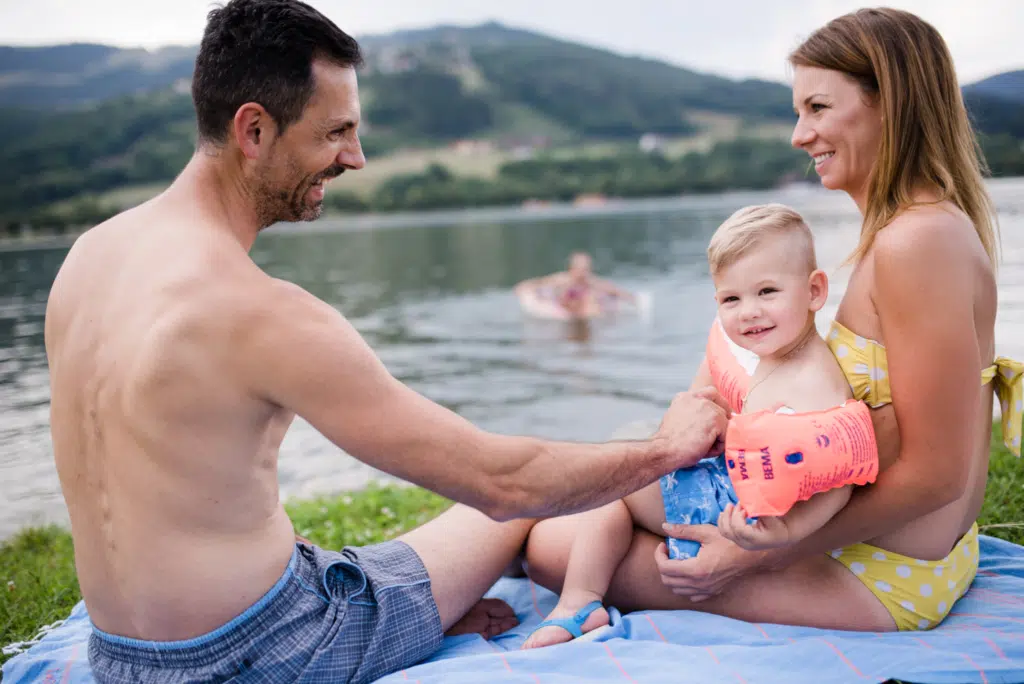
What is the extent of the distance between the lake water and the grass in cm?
152

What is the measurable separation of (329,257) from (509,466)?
4543 cm

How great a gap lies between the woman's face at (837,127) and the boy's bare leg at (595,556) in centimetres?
139

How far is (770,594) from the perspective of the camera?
3.11m

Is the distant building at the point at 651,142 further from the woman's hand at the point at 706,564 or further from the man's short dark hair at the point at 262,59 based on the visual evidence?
the man's short dark hair at the point at 262,59

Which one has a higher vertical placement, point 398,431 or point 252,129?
point 252,129

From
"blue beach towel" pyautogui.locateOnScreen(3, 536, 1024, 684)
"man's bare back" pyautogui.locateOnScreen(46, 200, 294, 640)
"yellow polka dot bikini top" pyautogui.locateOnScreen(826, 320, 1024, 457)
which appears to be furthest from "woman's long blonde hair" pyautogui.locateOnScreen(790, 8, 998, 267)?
"man's bare back" pyautogui.locateOnScreen(46, 200, 294, 640)

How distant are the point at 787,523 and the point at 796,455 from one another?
0.90ft

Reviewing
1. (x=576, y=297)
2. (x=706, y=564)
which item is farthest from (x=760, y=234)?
(x=576, y=297)

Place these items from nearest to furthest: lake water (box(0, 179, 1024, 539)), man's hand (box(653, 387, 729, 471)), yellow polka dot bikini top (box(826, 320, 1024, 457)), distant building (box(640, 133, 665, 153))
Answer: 1. yellow polka dot bikini top (box(826, 320, 1024, 457))
2. man's hand (box(653, 387, 729, 471))
3. lake water (box(0, 179, 1024, 539))
4. distant building (box(640, 133, 665, 153))

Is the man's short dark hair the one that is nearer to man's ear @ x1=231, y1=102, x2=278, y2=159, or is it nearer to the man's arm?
man's ear @ x1=231, y1=102, x2=278, y2=159

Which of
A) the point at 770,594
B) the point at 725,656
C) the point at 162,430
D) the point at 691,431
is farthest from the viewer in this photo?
the point at 770,594

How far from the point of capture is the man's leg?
124 inches

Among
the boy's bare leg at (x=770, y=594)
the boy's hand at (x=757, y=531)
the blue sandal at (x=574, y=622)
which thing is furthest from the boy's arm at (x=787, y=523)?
the blue sandal at (x=574, y=622)

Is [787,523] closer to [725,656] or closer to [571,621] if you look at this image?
[725,656]
